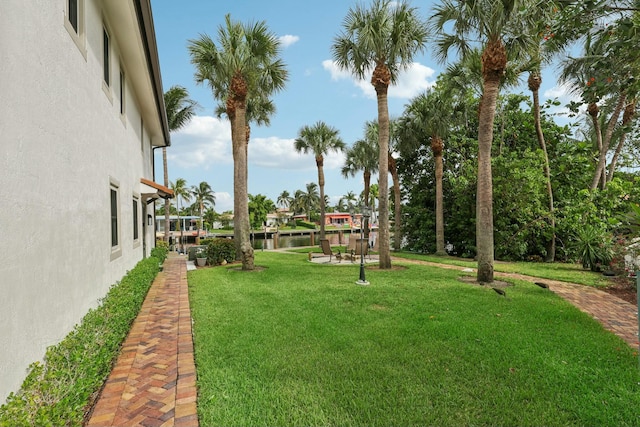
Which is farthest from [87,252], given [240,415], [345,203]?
[345,203]

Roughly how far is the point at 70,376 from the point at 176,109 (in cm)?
2405

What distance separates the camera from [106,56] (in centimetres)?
601

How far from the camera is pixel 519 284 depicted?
933 centimetres

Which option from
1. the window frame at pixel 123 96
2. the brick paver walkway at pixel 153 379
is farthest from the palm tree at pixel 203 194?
the brick paver walkway at pixel 153 379

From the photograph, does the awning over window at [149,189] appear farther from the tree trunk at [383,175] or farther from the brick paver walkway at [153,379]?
the tree trunk at [383,175]

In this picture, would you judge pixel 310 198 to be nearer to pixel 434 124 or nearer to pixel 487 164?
pixel 434 124

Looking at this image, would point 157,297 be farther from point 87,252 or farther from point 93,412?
point 93,412

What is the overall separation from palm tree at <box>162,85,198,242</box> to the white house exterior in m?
18.2

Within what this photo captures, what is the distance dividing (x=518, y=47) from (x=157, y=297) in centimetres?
1154

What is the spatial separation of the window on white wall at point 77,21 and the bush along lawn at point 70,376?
10.7ft

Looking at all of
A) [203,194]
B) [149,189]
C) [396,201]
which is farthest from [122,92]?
[203,194]

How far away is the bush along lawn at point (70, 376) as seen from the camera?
7.01ft

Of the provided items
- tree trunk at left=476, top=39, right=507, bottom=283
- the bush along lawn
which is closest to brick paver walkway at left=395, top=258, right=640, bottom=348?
tree trunk at left=476, top=39, right=507, bottom=283

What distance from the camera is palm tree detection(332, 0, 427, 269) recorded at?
11086mm
